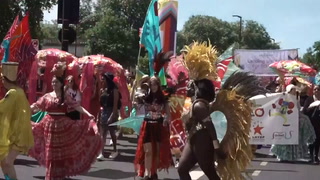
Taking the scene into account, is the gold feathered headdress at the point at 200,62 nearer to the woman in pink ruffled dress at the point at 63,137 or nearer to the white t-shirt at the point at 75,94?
the woman in pink ruffled dress at the point at 63,137

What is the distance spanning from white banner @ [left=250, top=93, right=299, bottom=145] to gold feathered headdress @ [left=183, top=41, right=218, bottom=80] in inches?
256

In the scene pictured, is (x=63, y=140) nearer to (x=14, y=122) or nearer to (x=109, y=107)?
(x=14, y=122)

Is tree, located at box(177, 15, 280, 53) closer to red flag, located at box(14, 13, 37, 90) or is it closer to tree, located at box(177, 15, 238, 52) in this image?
tree, located at box(177, 15, 238, 52)

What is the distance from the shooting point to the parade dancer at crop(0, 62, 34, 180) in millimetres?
8344

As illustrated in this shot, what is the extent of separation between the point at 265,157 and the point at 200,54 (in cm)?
754

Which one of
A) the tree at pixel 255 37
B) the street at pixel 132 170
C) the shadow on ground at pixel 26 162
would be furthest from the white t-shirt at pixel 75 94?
the tree at pixel 255 37

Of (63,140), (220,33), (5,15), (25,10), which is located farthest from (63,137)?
(220,33)

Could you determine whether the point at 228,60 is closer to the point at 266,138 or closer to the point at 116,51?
the point at 266,138

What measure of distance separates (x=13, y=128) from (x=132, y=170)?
167 inches

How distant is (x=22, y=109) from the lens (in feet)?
27.8

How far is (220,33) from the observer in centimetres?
9362

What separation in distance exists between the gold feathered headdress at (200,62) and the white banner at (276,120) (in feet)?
21.3

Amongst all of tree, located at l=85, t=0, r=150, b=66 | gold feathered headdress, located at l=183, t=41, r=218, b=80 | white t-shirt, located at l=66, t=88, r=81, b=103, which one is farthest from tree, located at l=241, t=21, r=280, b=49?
gold feathered headdress, located at l=183, t=41, r=218, b=80

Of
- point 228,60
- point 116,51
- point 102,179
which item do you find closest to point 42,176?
point 102,179
